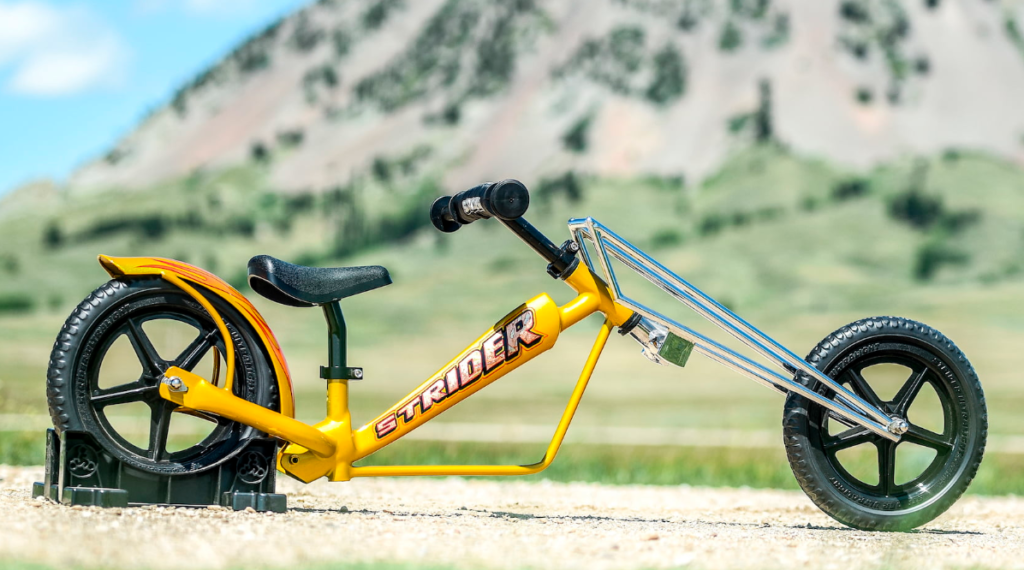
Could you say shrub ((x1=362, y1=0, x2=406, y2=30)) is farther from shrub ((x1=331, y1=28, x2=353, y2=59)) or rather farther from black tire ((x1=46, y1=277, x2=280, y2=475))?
black tire ((x1=46, y1=277, x2=280, y2=475))

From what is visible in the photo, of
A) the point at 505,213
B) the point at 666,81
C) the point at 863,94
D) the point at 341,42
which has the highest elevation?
the point at 341,42

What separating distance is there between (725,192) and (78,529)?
81.2m

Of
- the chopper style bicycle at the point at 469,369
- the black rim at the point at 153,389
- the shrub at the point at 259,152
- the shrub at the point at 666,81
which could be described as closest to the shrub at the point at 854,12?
the shrub at the point at 666,81

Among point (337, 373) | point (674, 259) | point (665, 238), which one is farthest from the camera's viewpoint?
point (665, 238)

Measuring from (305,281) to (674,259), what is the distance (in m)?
71.2

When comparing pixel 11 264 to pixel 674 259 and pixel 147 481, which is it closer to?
pixel 674 259

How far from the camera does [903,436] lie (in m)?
6.21

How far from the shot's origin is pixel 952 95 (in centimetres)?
8338

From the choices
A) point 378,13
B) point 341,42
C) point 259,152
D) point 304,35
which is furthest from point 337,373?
point 304,35

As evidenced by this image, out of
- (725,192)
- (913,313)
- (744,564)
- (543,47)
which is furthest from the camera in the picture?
(543,47)

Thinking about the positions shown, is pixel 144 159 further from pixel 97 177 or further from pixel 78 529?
pixel 78 529

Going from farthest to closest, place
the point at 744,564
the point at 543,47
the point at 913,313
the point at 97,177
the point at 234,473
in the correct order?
the point at 97,177, the point at 543,47, the point at 913,313, the point at 234,473, the point at 744,564

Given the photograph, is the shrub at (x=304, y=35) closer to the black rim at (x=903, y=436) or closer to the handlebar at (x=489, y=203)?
the handlebar at (x=489, y=203)

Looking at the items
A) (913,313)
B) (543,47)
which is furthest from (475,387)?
(543,47)
